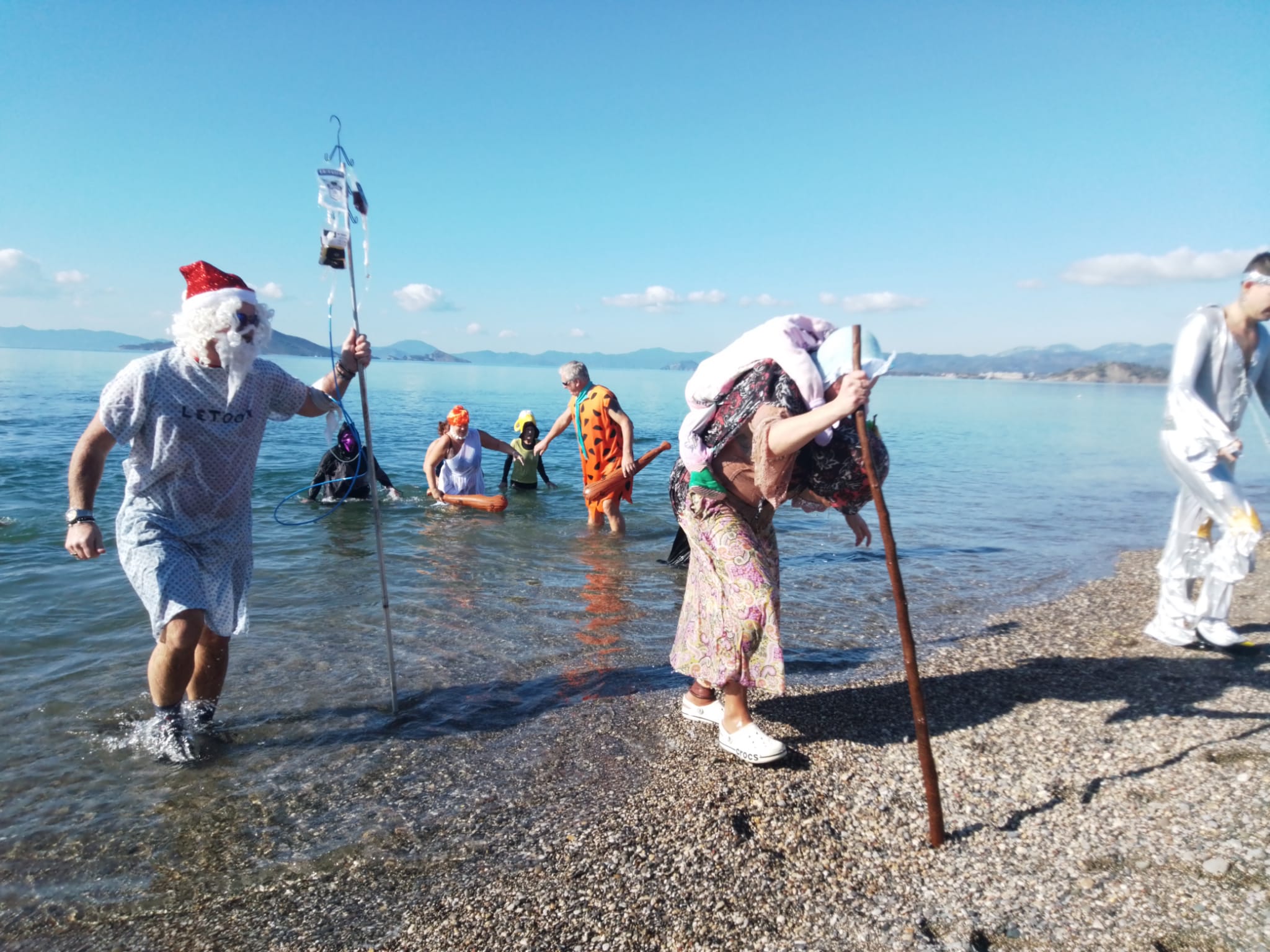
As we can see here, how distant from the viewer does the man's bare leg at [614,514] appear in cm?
962

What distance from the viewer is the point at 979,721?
13.0 ft

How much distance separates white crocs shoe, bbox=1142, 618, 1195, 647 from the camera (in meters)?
5.16

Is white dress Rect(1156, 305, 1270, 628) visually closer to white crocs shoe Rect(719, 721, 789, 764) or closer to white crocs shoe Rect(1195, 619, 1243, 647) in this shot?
white crocs shoe Rect(1195, 619, 1243, 647)

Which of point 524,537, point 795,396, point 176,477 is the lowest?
point 524,537

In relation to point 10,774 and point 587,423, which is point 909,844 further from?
point 587,423

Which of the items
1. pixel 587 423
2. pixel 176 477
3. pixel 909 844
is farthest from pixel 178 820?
pixel 587 423

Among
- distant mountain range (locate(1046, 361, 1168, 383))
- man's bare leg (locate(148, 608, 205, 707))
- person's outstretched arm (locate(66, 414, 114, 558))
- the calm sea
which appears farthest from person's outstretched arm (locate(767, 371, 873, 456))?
distant mountain range (locate(1046, 361, 1168, 383))

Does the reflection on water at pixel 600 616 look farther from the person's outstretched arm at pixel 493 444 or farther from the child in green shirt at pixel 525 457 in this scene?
the child in green shirt at pixel 525 457

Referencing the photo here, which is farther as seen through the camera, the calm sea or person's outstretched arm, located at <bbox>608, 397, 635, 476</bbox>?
person's outstretched arm, located at <bbox>608, 397, 635, 476</bbox>

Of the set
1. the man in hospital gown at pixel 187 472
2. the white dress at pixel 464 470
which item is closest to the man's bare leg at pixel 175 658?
the man in hospital gown at pixel 187 472

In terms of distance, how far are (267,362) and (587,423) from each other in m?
5.35

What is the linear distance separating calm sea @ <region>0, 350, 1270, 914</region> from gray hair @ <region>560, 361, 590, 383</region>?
2037mm

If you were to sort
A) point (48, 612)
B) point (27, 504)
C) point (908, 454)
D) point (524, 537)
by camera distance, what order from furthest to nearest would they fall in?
1. point (908, 454)
2. point (27, 504)
3. point (524, 537)
4. point (48, 612)

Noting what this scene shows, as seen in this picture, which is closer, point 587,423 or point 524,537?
point 587,423
